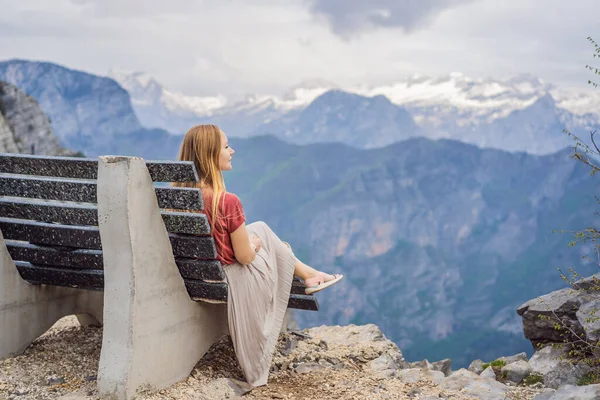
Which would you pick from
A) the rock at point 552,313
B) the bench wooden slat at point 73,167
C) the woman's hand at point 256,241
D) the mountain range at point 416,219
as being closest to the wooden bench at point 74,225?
the bench wooden slat at point 73,167

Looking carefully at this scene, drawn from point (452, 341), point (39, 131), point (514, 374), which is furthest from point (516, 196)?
point (514, 374)

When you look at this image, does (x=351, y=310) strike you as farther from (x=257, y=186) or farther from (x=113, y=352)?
(x=113, y=352)

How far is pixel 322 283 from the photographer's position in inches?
223

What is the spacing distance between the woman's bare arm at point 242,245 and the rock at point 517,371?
3779 mm

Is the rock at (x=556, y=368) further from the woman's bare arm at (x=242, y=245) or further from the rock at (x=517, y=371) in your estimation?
the woman's bare arm at (x=242, y=245)

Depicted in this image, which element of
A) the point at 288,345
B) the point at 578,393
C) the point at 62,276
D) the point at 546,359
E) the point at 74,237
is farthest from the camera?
the point at 546,359

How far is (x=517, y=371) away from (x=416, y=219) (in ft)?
570

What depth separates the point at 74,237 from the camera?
5.04 metres

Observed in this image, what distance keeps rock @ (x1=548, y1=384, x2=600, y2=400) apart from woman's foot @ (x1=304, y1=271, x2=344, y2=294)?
1852 mm

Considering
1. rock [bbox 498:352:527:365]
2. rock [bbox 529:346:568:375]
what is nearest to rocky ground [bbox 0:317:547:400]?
rock [bbox 529:346:568:375]

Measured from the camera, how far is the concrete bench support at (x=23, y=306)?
552 cm

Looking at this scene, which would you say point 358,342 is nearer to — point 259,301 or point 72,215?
point 259,301

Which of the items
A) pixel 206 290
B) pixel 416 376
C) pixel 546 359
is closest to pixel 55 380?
pixel 206 290

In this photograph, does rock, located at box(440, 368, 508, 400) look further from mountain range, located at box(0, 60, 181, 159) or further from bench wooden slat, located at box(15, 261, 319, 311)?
mountain range, located at box(0, 60, 181, 159)
